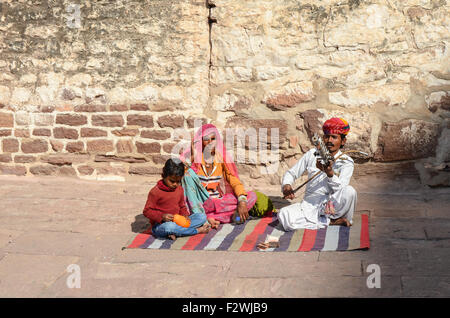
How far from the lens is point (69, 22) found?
621cm

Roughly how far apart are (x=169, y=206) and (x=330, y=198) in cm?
127

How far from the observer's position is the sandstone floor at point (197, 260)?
341cm

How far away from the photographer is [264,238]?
14.4 ft

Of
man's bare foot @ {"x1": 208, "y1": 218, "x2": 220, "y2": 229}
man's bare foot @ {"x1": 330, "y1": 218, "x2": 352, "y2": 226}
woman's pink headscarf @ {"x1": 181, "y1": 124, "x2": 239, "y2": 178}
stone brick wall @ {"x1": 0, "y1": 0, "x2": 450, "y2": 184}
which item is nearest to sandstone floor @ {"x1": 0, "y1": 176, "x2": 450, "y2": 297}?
man's bare foot @ {"x1": 330, "y1": 218, "x2": 352, "y2": 226}

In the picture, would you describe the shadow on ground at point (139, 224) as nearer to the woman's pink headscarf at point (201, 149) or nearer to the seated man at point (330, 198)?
the woman's pink headscarf at point (201, 149)

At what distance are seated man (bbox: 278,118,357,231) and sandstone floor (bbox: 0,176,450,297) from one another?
0.31 m

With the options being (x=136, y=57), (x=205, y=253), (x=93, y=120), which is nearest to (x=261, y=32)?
(x=136, y=57)

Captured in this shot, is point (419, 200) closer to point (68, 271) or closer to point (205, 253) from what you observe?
point (205, 253)

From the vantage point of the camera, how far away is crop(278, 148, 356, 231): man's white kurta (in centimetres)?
453

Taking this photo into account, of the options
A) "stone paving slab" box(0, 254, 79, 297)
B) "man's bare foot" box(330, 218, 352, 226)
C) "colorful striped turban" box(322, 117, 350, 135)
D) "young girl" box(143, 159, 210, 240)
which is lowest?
"stone paving slab" box(0, 254, 79, 297)

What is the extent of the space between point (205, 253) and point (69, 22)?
336 centimetres

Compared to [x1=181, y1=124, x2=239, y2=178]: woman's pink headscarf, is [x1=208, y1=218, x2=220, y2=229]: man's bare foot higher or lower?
lower

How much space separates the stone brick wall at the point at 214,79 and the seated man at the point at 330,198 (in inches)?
47.8

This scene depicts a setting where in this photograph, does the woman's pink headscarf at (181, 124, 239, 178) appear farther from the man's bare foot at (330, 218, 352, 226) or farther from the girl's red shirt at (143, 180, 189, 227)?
the man's bare foot at (330, 218, 352, 226)
